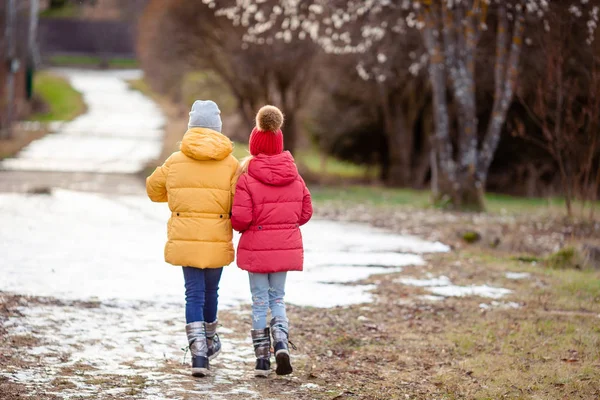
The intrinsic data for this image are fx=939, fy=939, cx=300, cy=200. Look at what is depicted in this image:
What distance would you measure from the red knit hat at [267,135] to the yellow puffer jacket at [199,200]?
190 mm

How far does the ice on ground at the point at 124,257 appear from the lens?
362 inches

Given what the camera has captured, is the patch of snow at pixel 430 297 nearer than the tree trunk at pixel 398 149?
Yes

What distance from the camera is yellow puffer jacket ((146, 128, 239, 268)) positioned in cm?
630

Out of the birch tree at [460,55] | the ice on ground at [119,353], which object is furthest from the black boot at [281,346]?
the birch tree at [460,55]

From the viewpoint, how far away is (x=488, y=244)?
13711 millimetres

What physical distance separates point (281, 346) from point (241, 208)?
0.99 m

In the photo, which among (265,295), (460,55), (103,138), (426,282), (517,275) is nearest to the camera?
(265,295)

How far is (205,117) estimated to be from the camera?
21.4ft

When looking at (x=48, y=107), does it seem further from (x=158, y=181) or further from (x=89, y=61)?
(x=158, y=181)

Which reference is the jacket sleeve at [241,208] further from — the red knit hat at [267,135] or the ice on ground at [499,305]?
the ice on ground at [499,305]

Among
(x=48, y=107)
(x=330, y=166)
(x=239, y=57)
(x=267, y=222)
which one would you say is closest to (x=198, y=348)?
(x=267, y=222)

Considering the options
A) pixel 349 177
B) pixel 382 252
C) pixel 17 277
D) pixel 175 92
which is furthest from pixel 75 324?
pixel 175 92

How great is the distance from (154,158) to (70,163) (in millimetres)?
2854

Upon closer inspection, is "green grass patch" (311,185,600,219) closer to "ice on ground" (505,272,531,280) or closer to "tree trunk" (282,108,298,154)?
"tree trunk" (282,108,298,154)
